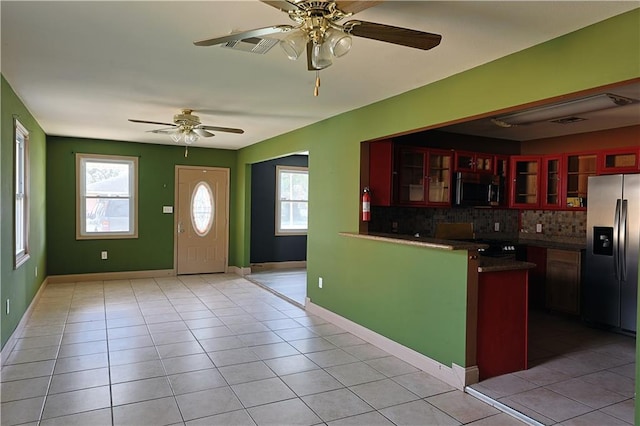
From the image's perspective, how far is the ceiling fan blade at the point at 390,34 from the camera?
6.25ft

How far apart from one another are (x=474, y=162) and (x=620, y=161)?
5.29 ft

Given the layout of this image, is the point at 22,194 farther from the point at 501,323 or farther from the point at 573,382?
the point at 573,382

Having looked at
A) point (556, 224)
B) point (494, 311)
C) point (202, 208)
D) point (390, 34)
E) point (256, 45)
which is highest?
point (256, 45)

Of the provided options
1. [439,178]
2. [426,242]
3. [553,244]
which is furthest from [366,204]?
[553,244]

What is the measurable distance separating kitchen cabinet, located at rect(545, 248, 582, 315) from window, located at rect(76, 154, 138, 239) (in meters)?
6.48

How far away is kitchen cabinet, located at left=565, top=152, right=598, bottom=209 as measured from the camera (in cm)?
533

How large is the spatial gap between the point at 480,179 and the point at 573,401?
10.8ft

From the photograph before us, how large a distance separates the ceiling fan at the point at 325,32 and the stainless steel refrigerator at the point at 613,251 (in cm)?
362

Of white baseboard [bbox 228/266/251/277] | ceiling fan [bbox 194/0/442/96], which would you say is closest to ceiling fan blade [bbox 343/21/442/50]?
ceiling fan [bbox 194/0/442/96]

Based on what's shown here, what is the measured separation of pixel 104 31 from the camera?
257cm

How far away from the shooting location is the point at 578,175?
5465mm

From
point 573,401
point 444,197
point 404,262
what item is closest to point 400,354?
point 404,262

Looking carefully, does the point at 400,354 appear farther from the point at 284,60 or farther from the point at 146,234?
the point at 146,234

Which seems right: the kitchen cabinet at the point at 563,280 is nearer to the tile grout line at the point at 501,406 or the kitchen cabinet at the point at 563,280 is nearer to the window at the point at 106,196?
the tile grout line at the point at 501,406
